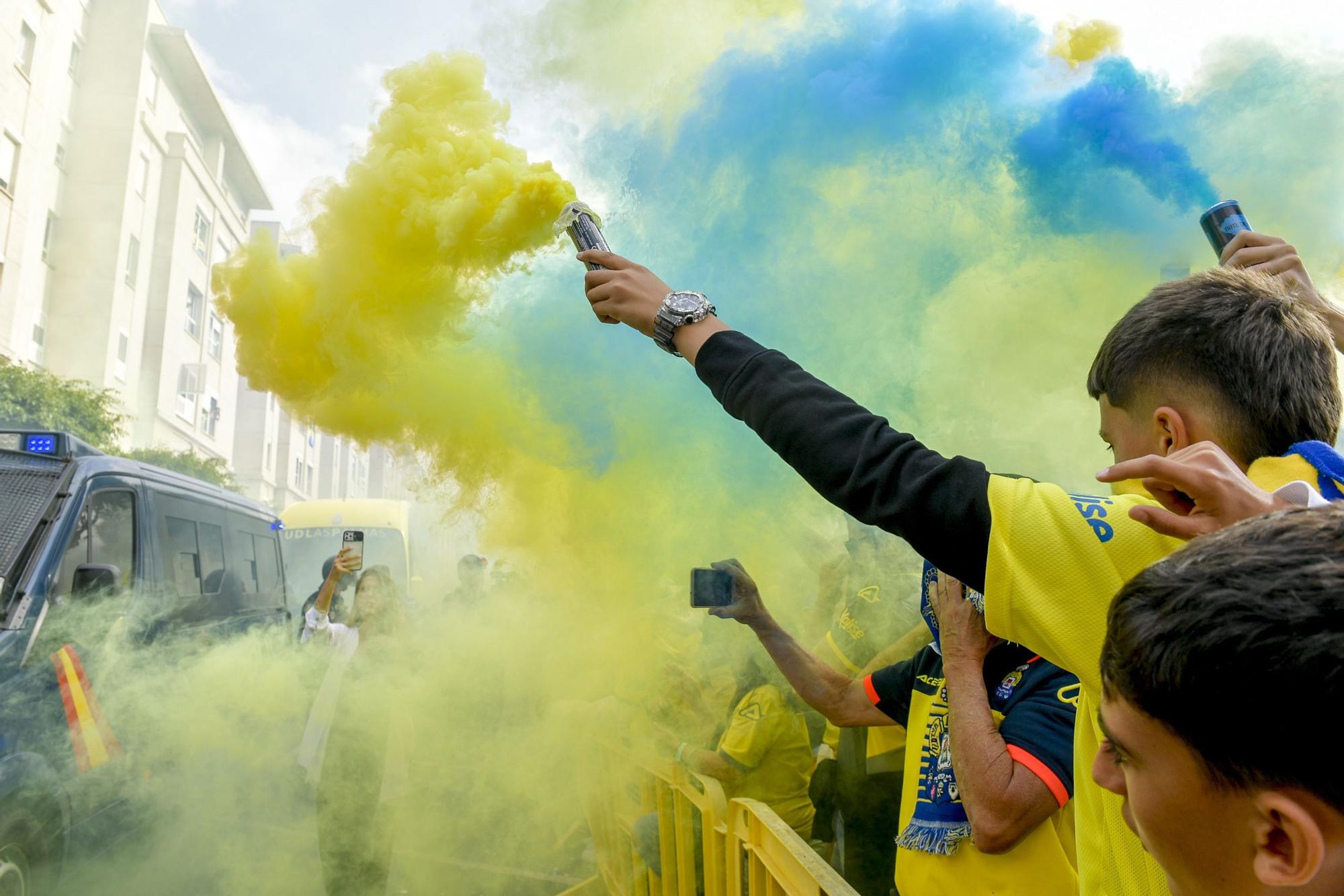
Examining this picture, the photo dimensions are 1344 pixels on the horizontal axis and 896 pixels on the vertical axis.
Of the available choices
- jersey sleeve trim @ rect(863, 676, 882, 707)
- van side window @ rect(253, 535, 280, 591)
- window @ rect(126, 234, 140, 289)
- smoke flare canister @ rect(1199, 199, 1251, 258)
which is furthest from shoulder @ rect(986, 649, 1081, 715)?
window @ rect(126, 234, 140, 289)

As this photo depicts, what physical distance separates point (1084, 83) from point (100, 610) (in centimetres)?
436

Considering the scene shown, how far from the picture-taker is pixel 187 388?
20953 millimetres

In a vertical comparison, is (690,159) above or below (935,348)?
above

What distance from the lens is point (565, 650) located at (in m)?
3.95

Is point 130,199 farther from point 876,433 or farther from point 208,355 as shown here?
point 876,433

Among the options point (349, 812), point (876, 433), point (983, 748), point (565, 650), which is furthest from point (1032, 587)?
point (349, 812)

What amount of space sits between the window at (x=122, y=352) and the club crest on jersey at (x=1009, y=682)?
69.6ft

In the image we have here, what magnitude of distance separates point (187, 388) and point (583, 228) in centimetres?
2275

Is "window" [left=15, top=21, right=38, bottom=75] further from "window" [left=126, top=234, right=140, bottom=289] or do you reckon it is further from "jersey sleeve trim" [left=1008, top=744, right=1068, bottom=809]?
"jersey sleeve trim" [left=1008, top=744, right=1068, bottom=809]

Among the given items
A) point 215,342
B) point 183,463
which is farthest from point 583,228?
point 215,342

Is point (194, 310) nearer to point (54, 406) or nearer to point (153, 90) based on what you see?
point (153, 90)

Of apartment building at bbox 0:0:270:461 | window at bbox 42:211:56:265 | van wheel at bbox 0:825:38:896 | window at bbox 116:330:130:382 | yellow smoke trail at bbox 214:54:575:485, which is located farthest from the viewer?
window at bbox 116:330:130:382

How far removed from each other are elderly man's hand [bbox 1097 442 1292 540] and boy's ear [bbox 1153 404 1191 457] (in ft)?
0.61

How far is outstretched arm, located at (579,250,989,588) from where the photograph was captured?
1006 millimetres
